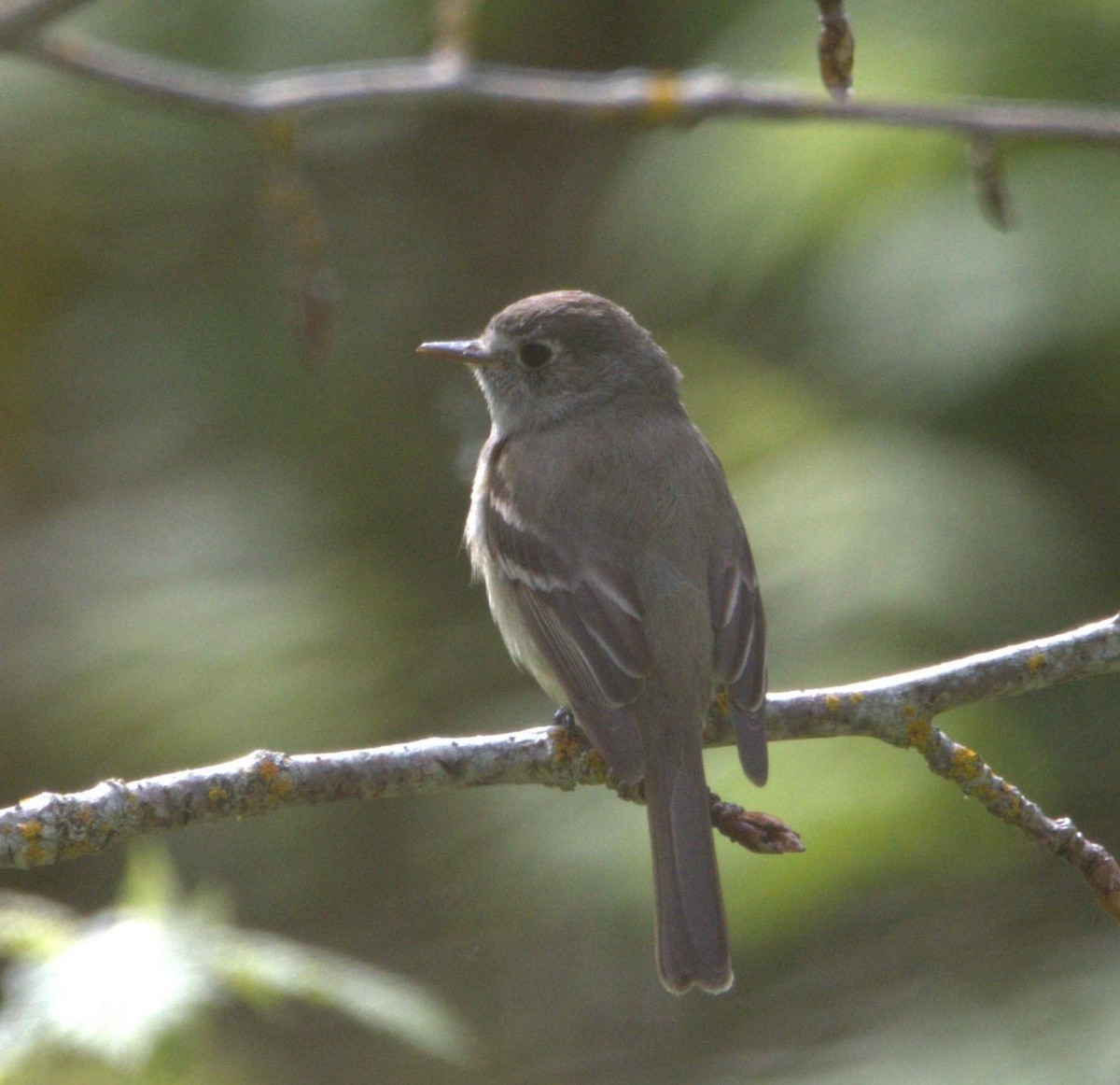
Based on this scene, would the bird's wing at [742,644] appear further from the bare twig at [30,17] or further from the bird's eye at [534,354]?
the bare twig at [30,17]

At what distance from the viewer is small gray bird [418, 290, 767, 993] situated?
3594 millimetres

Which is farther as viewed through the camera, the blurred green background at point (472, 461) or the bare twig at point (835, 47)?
the blurred green background at point (472, 461)

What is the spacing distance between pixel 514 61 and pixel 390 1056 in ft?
15.3

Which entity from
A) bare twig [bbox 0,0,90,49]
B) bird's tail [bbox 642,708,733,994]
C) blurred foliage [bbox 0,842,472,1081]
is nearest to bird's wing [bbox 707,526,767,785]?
bird's tail [bbox 642,708,733,994]

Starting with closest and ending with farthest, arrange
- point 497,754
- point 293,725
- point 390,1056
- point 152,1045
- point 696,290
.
Answer: point 152,1045 → point 497,754 → point 293,725 → point 696,290 → point 390,1056

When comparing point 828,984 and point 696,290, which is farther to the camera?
point 696,290

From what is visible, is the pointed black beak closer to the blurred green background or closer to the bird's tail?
the blurred green background

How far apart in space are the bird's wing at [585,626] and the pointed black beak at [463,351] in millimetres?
612

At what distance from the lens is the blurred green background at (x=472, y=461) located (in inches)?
213

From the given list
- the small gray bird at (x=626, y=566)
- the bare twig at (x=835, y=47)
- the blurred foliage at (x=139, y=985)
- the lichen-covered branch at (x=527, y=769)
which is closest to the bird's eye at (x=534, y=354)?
the small gray bird at (x=626, y=566)

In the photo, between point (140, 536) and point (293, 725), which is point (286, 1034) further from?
point (140, 536)

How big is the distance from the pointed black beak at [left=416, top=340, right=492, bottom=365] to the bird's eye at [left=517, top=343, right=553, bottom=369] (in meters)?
0.10

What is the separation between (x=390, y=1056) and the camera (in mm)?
7457

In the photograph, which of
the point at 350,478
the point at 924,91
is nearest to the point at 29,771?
the point at 350,478
